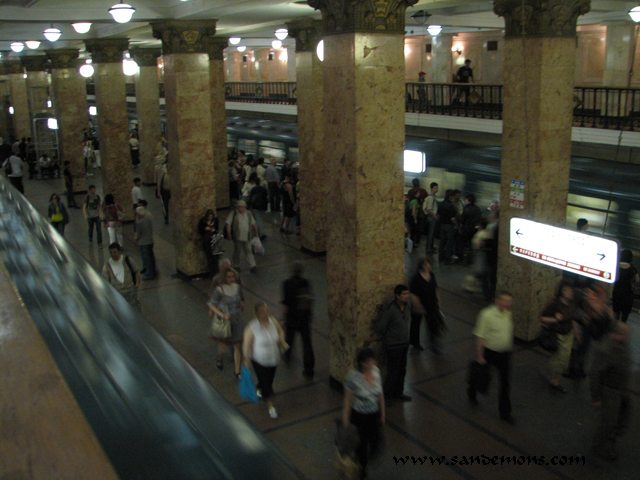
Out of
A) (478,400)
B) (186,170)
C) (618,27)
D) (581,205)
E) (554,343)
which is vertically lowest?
(478,400)

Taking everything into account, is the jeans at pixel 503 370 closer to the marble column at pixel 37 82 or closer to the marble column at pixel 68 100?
the marble column at pixel 68 100

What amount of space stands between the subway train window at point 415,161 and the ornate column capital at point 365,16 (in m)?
9.16

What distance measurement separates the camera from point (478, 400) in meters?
7.12

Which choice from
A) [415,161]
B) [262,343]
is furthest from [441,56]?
[262,343]

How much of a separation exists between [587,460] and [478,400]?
147cm

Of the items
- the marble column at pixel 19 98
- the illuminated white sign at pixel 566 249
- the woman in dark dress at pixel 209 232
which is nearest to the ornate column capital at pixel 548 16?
the illuminated white sign at pixel 566 249

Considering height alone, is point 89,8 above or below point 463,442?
above

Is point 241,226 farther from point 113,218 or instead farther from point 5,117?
point 5,117

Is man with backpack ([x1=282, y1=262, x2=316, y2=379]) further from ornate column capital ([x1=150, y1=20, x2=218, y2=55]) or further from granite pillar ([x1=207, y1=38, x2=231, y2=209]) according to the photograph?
granite pillar ([x1=207, y1=38, x2=231, y2=209])

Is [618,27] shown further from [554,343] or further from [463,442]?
[463,442]

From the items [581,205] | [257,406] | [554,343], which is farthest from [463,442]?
[581,205]

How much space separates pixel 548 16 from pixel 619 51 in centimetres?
1214

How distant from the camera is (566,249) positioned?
22.5 feet

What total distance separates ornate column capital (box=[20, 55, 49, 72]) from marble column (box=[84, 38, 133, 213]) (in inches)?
481
